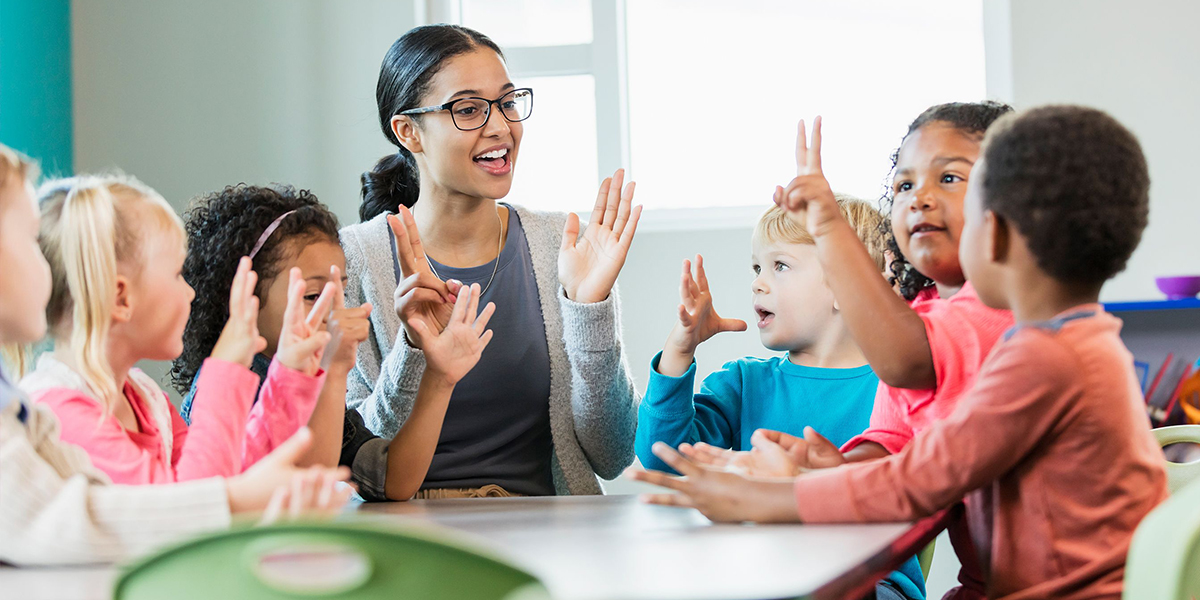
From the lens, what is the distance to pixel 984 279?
1.07 meters

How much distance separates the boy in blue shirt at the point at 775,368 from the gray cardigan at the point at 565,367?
0.40 feet

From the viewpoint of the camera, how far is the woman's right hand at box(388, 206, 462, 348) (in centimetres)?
159

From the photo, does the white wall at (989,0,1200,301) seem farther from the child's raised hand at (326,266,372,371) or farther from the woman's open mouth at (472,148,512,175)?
the child's raised hand at (326,266,372,371)

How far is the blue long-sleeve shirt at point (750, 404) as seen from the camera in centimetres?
168

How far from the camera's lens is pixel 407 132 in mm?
1971

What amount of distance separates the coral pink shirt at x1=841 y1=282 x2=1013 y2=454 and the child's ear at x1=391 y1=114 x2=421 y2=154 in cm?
106

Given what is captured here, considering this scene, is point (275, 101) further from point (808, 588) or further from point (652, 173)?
point (808, 588)

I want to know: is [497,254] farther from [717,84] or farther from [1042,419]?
[717,84]

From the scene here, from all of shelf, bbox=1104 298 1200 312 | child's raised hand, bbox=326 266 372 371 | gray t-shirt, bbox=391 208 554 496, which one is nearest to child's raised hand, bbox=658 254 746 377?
gray t-shirt, bbox=391 208 554 496

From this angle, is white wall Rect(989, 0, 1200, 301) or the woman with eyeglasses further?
white wall Rect(989, 0, 1200, 301)

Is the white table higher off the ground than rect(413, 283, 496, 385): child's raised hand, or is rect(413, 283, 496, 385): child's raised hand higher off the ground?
rect(413, 283, 496, 385): child's raised hand

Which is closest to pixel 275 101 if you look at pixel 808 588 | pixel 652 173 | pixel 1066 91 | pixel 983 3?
pixel 652 173

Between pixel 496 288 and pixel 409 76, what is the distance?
446 mm

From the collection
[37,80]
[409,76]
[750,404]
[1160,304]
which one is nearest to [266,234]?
[409,76]
